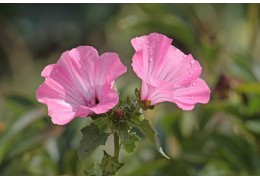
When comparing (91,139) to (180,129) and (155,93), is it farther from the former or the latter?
(180,129)

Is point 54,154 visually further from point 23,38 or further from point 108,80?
point 23,38

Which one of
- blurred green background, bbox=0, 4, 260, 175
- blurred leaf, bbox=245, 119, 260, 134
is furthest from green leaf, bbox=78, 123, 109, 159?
blurred leaf, bbox=245, 119, 260, 134

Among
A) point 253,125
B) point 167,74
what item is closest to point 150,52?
point 167,74

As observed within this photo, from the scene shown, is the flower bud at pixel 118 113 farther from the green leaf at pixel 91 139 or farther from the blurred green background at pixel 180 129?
the blurred green background at pixel 180 129

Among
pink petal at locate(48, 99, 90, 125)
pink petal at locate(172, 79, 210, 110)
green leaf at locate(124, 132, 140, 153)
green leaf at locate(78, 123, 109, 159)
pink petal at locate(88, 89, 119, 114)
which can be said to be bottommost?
green leaf at locate(124, 132, 140, 153)

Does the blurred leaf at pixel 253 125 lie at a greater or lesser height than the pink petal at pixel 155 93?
lesser

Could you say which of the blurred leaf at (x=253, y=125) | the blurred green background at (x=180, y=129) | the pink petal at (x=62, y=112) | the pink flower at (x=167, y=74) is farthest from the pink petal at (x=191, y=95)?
the blurred leaf at (x=253, y=125)

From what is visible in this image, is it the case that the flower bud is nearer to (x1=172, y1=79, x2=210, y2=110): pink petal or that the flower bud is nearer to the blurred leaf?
(x1=172, y1=79, x2=210, y2=110): pink petal
